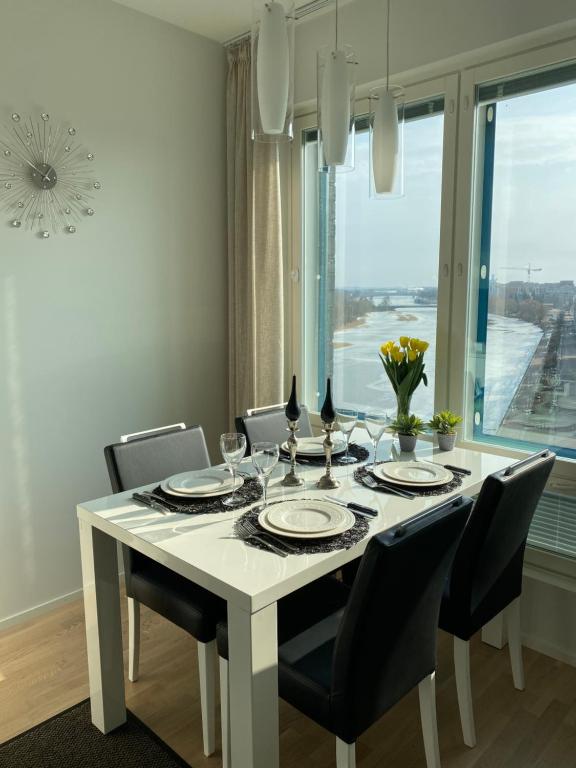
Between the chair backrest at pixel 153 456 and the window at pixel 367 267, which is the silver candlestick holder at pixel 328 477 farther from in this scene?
the window at pixel 367 267

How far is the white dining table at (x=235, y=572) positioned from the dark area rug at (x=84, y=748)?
0.05 metres

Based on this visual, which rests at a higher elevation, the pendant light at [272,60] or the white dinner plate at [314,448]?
the pendant light at [272,60]

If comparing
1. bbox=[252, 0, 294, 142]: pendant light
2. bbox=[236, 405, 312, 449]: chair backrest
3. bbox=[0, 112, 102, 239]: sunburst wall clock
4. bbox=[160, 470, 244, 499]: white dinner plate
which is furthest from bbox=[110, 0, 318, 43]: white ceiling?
bbox=[160, 470, 244, 499]: white dinner plate

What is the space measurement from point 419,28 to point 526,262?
112 centimetres

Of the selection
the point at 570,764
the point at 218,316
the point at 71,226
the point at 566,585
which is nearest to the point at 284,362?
the point at 218,316

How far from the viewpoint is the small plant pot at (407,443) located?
98.5 inches

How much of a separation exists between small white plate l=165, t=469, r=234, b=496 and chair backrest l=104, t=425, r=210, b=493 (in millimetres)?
216

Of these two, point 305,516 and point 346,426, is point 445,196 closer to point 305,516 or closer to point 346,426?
point 346,426

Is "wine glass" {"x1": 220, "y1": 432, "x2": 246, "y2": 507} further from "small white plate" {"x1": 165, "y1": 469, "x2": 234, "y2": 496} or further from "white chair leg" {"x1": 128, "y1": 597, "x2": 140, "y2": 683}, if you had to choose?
"white chair leg" {"x1": 128, "y1": 597, "x2": 140, "y2": 683}

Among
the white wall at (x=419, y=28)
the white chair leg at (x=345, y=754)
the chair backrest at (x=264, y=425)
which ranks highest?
the white wall at (x=419, y=28)

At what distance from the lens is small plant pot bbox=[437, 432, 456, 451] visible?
8.16 feet

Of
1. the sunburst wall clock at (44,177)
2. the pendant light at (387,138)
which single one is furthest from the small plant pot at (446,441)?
the sunburst wall clock at (44,177)

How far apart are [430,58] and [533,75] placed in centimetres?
45

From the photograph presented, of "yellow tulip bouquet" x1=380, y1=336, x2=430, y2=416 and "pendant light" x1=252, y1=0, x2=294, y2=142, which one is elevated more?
"pendant light" x1=252, y1=0, x2=294, y2=142
